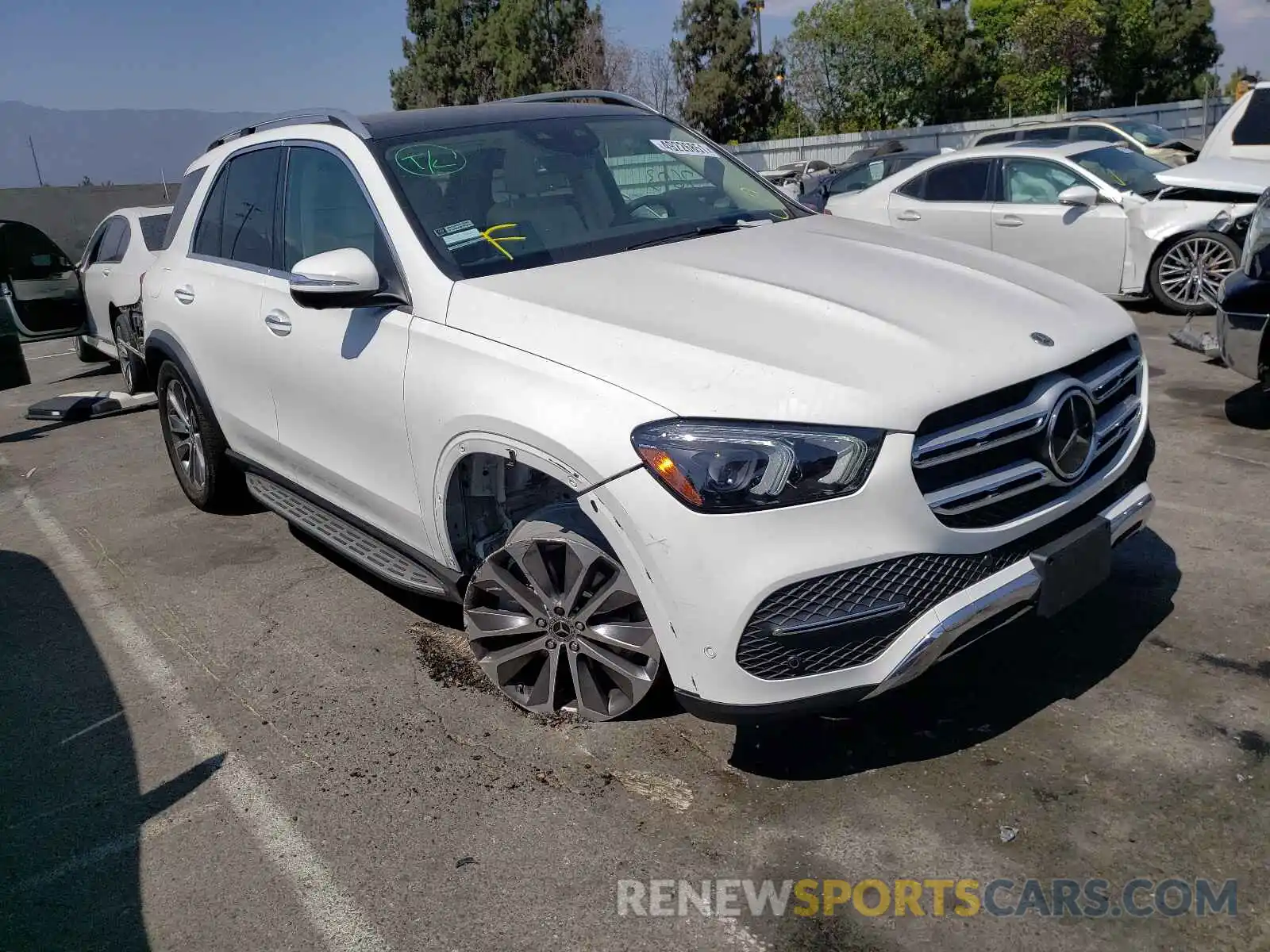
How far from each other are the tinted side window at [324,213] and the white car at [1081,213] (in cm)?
609

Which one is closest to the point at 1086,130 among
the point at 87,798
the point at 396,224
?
the point at 396,224

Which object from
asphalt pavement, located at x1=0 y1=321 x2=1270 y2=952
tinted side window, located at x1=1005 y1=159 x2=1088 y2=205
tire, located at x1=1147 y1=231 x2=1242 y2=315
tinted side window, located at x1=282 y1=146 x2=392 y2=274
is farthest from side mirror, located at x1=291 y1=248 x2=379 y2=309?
tinted side window, located at x1=1005 y1=159 x2=1088 y2=205

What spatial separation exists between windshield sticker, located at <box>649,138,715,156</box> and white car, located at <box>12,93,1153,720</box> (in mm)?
28

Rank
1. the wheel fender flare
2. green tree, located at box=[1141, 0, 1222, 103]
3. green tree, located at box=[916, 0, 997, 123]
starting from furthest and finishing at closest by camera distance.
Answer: green tree, located at box=[1141, 0, 1222, 103], green tree, located at box=[916, 0, 997, 123], the wheel fender flare

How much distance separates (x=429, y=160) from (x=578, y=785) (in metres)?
2.23

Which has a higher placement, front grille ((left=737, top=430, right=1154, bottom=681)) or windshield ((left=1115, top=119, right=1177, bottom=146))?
windshield ((left=1115, top=119, right=1177, bottom=146))

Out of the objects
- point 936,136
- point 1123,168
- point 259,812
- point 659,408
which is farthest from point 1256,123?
point 936,136

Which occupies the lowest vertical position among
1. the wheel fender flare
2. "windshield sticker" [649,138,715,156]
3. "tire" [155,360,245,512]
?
"tire" [155,360,245,512]

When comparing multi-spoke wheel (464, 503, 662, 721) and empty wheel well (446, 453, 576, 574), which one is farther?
empty wheel well (446, 453, 576, 574)

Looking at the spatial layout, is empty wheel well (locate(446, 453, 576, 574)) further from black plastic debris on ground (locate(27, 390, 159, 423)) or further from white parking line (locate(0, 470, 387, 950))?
black plastic debris on ground (locate(27, 390, 159, 423))

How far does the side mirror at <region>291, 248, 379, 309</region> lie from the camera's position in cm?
348

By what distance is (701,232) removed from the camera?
13.1 ft

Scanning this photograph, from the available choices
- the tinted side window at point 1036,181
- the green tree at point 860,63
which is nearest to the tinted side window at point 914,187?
the tinted side window at point 1036,181

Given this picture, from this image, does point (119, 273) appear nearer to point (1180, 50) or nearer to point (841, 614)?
point (841, 614)
